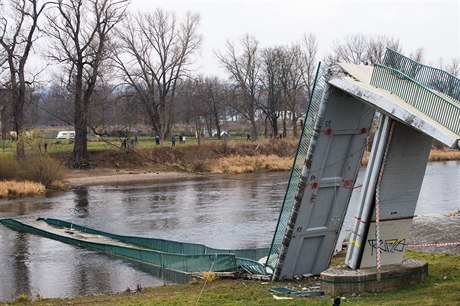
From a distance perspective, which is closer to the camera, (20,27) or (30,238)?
(30,238)

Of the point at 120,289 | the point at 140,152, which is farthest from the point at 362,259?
the point at 140,152

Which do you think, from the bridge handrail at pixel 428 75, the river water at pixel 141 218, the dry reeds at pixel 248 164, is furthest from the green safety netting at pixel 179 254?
the dry reeds at pixel 248 164

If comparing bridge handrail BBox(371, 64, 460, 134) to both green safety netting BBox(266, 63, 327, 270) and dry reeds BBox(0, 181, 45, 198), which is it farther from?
dry reeds BBox(0, 181, 45, 198)

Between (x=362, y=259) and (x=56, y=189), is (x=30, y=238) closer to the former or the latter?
(x=362, y=259)

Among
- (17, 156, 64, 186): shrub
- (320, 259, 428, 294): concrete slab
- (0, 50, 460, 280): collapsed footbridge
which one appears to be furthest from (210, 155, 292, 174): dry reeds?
(320, 259, 428, 294): concrete slab

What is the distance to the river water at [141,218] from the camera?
1803 centimetres

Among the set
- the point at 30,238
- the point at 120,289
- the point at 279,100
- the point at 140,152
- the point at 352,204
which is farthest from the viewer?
the point at 279,100

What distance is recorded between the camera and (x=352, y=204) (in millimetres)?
33125

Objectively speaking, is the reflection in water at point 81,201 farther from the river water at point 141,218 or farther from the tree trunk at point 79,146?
the tree trunk at point 79,146

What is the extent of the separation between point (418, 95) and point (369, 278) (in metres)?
3.63

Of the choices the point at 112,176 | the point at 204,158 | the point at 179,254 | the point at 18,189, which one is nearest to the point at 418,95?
the point at 179,254

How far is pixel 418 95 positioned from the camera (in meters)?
11.1

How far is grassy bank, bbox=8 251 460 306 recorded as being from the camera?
11.1 meters

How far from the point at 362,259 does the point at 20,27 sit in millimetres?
53125
